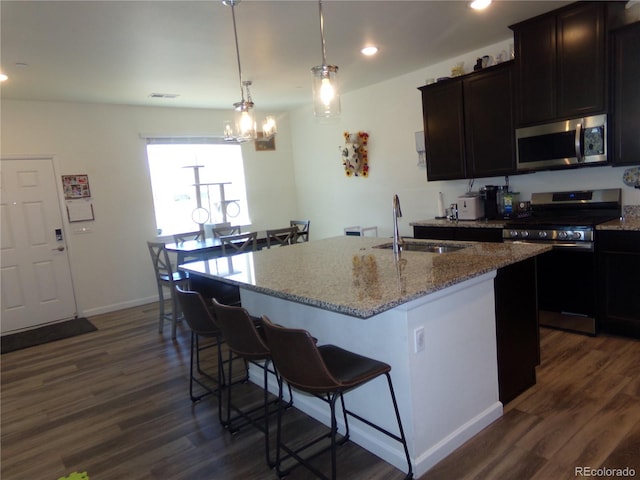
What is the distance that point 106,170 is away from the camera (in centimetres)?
549

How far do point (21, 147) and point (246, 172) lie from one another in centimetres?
297

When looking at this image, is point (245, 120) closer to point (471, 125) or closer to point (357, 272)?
point (357, 272)

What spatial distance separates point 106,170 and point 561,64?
525 centimetres

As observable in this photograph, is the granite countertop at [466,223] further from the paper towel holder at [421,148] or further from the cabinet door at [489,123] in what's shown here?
the paper towel holder at [421,148]

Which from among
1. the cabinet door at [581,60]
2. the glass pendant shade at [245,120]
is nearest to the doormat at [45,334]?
the glass pendant shade at [245,120]

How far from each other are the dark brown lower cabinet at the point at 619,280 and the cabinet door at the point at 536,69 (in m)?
1.17

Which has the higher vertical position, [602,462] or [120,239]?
[120,239]

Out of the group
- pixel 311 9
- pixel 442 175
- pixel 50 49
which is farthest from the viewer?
pixel 442 175

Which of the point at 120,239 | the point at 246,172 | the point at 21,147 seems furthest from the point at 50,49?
the point at 246,172

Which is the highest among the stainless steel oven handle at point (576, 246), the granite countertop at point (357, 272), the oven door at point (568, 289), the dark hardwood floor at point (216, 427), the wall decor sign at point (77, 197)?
the wall decor sign at point (77, 197)

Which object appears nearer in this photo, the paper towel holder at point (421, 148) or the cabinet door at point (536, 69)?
the cabinet door at point (536, 69)

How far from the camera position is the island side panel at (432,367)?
194 cm

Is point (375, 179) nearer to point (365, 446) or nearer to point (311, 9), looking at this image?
point (311, 9)

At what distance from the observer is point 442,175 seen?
4.62 meters
